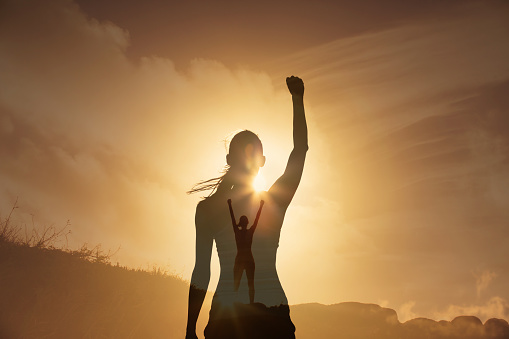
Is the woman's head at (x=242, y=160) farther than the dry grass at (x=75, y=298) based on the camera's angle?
No

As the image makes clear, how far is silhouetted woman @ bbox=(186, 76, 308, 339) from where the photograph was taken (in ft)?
11.1

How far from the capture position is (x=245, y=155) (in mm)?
3748

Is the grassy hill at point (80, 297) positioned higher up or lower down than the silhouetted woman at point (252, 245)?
higher up

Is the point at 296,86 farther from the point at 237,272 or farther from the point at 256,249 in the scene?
the point at 237,272

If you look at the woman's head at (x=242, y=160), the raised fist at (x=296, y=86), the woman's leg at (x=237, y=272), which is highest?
the raised fist at (x=296, y=86)

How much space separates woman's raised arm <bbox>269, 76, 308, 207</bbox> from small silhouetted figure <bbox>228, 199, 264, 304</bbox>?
249 millimetres

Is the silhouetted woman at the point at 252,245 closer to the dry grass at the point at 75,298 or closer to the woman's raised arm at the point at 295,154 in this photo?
the woman's raised arm at the point at 295,154

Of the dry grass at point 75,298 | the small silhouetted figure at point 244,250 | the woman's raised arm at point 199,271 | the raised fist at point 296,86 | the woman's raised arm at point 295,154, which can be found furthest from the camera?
the dry grass at point 75,298

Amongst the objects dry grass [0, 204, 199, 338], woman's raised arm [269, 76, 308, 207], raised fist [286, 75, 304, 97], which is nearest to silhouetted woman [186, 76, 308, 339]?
woman's raised arm [269, 76, 308, 207]

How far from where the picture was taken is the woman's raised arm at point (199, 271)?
369 cm

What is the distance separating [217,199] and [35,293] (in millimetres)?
10851

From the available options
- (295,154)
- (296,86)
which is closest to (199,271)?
(295,154)

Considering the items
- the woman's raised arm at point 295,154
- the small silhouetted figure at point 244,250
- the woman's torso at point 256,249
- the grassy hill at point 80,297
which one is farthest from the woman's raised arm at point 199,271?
the grassy hill at point 80,297

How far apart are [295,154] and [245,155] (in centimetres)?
44
